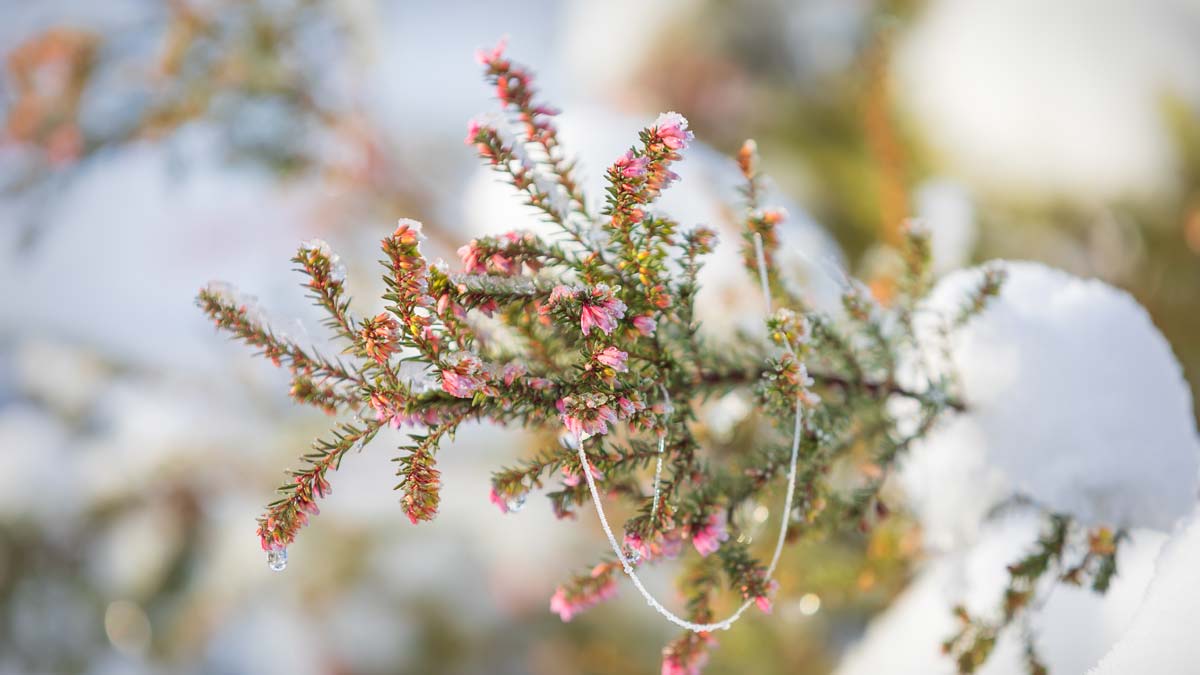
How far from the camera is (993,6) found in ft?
3.51

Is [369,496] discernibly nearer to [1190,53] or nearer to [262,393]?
[262,393]

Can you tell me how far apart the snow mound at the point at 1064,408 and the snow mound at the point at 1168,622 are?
0.09ft

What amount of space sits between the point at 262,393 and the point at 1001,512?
1.15 meters

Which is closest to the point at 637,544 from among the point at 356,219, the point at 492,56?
the point at 492,56

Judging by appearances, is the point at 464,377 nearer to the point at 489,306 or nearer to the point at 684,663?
the point at 489,306

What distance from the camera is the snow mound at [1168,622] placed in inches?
16.5

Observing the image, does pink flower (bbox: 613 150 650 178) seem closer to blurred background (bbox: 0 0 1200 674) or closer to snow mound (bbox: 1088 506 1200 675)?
snow mound (bbox: 1088 506 1200 675)

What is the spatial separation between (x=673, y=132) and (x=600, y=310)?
0.09 meters

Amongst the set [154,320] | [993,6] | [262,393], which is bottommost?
[262,393]

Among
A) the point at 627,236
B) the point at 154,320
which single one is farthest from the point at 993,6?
the point at 154,320

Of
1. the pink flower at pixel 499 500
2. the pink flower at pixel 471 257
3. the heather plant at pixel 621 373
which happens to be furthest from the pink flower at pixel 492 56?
the pink flower at pixel 499 500

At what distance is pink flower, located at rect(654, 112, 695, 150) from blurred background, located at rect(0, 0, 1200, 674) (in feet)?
1.65

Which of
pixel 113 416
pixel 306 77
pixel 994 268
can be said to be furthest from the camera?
pixel 113 416

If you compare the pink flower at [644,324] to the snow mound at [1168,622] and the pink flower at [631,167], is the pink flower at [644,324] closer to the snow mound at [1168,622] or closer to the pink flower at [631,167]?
the pink flower at [631,167]
